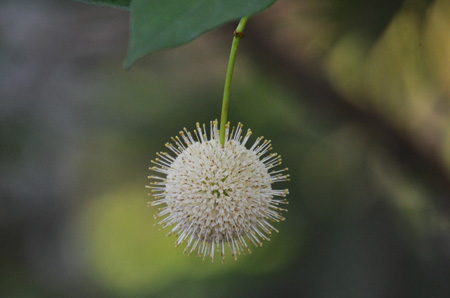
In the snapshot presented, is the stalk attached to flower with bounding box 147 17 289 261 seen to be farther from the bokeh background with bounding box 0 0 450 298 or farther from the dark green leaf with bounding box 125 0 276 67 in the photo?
the bokeh background with bounding box 0 0 450 298

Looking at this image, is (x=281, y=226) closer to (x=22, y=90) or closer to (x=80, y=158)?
(x=80, y=158)

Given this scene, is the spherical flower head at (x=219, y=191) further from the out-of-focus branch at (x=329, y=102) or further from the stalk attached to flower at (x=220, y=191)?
the out-of-focus branch at (x=329, y=102)

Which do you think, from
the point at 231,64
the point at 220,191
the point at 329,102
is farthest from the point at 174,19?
the point at 329,102

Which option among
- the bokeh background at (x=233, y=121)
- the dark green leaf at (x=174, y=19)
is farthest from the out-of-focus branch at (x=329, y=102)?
the dark green leaf at (x=174, y=19)

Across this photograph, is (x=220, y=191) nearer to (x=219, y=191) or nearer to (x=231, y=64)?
(x=219, y=191)

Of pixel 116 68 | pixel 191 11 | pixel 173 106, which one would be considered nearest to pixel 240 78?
pixel 173 106

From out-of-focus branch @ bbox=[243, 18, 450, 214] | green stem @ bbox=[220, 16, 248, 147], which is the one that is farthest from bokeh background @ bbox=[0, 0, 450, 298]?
green stem @ bbox=[220, 16, 248, 147]

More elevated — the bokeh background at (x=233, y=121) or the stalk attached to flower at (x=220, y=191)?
the bokeh background at (x=233, y=121)
